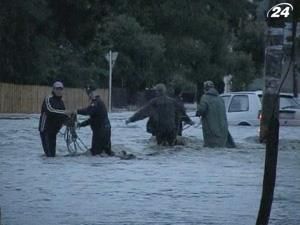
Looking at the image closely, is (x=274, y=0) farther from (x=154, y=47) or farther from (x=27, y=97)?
(x=154, y=47)

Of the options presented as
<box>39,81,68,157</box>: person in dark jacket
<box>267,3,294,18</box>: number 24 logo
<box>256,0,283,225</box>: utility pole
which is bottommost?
<box>39,81,68,157</box>: person in dark jacket

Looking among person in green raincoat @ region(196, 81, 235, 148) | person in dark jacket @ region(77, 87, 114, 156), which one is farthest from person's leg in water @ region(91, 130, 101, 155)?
person in green raincoat @ region(196, 81, 235, 148)

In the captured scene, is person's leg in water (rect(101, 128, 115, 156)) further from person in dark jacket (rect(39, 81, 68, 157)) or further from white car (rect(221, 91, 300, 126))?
white car (rect(221, 91, 300, 126))

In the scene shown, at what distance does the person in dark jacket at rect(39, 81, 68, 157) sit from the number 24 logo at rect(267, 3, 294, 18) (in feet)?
37.6

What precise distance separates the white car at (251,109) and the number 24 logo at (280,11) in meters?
18.0

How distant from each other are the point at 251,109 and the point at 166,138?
20.5 feet

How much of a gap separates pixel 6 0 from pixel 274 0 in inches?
102

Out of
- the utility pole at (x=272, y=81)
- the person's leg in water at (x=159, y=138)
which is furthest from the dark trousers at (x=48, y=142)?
the utility pole at (x=272, y=81)

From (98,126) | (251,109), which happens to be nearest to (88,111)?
(98,126)

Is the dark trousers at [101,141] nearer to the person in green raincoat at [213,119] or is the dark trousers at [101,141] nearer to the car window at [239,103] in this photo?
the person in green raincoat at [213,119]

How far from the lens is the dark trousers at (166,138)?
824 inches

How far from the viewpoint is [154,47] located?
5856 cm

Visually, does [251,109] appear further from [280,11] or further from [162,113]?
[280,11]

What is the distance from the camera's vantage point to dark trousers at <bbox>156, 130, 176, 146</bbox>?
20.9 metres
